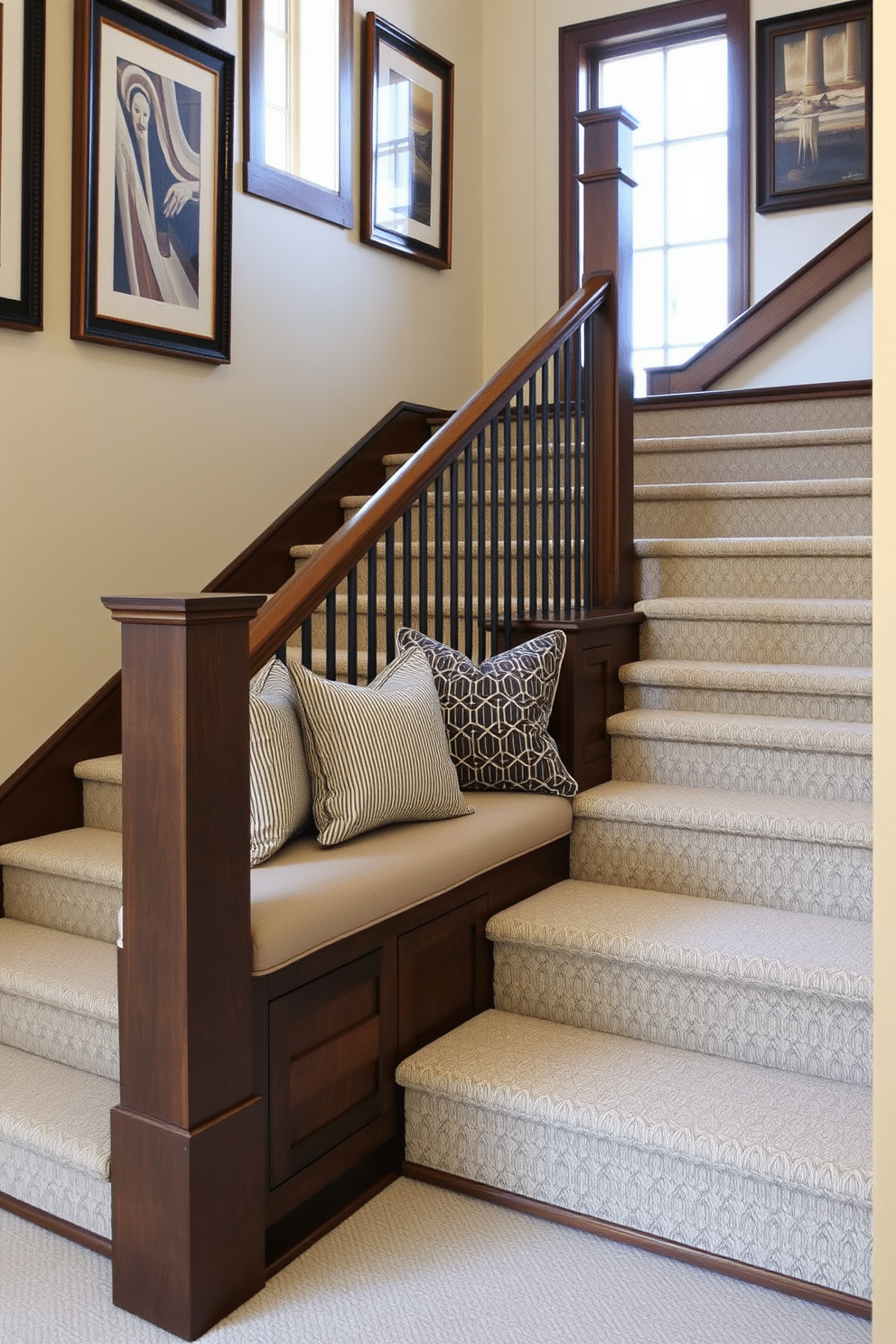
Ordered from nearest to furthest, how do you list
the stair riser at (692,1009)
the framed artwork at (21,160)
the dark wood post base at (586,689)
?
the stair riser at (692,1009), the dark wood post base at (586,689), the framed artwork at (21,160)

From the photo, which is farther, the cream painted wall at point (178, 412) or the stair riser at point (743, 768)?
the cream painted wall at point (178, 412)

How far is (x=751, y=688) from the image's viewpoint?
9.61 feet

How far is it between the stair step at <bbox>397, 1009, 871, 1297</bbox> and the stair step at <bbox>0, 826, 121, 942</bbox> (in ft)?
2.79

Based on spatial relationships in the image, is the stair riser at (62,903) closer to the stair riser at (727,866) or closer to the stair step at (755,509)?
the stair riser at (727,866)

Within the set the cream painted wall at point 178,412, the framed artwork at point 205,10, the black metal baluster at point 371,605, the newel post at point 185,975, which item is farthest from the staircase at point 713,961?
the framed artwork at point 205,10

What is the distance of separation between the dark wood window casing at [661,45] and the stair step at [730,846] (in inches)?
113

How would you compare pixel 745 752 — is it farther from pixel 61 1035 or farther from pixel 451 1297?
pixel 61 1035

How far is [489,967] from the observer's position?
2451 millimetres

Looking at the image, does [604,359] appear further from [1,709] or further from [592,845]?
[1,709]

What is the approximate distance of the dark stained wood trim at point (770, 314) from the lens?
4453 mm

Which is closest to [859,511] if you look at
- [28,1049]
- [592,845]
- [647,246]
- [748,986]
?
[592,845]

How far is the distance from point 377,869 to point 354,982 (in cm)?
19

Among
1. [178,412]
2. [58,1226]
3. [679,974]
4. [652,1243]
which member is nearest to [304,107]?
[178,412]

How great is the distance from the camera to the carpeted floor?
1.74 m
